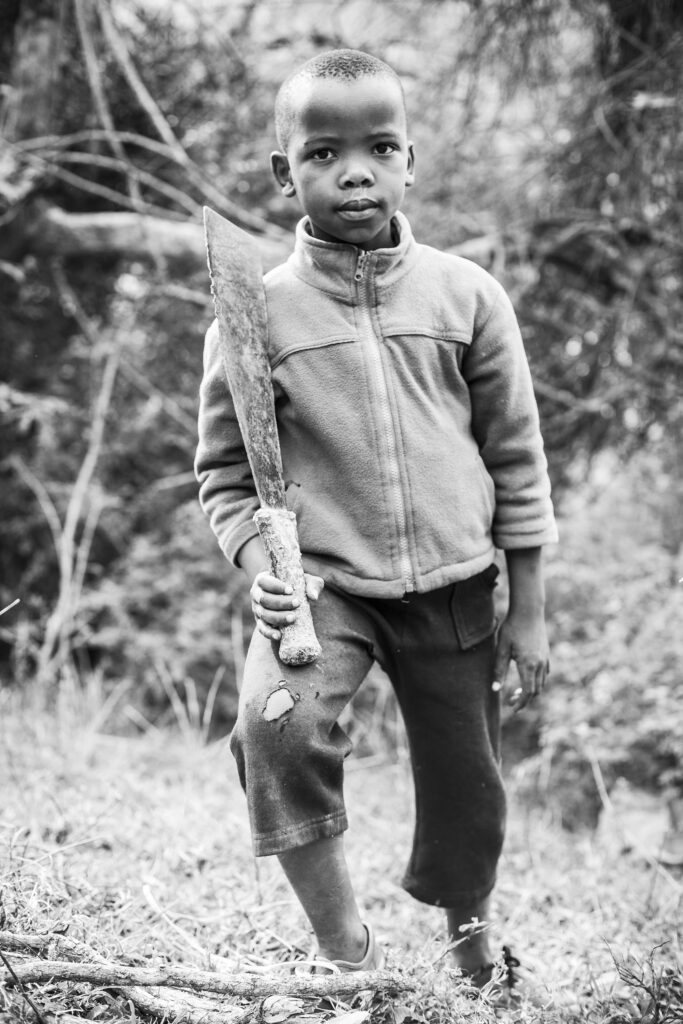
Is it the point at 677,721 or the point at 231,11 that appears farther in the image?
the point at 231,11

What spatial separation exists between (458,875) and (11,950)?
994mm

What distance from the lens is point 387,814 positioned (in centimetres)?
417

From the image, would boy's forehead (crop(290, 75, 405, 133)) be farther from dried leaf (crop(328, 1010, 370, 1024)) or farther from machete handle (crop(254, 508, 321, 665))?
dried leaf (crop(328, 1010, 370, 1024))

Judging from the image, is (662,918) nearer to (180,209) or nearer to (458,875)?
(458,875)

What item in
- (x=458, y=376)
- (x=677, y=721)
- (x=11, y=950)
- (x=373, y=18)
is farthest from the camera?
(x=373, y=18)

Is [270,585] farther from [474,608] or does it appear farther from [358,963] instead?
[358,963]

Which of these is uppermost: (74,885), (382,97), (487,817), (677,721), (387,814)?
(382,97)

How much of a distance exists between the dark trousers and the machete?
0.36 ft

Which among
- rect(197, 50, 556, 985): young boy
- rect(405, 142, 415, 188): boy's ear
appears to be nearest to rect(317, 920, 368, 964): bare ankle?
rect(197, 50, 556, 985): young boy

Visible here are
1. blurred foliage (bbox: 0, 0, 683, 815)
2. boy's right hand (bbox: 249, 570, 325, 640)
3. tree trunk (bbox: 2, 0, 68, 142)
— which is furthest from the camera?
tree trunk (bbox: 2, 0, 68, 142)

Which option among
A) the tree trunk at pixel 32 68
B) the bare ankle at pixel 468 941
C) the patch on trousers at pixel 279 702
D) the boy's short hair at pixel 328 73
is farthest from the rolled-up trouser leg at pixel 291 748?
the tree trunk at pixel 32 68

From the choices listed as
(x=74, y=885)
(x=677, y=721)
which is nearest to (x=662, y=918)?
(x=677, y=721)

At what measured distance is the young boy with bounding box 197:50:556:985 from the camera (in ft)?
6.11

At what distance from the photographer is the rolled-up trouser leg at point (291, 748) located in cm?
180
